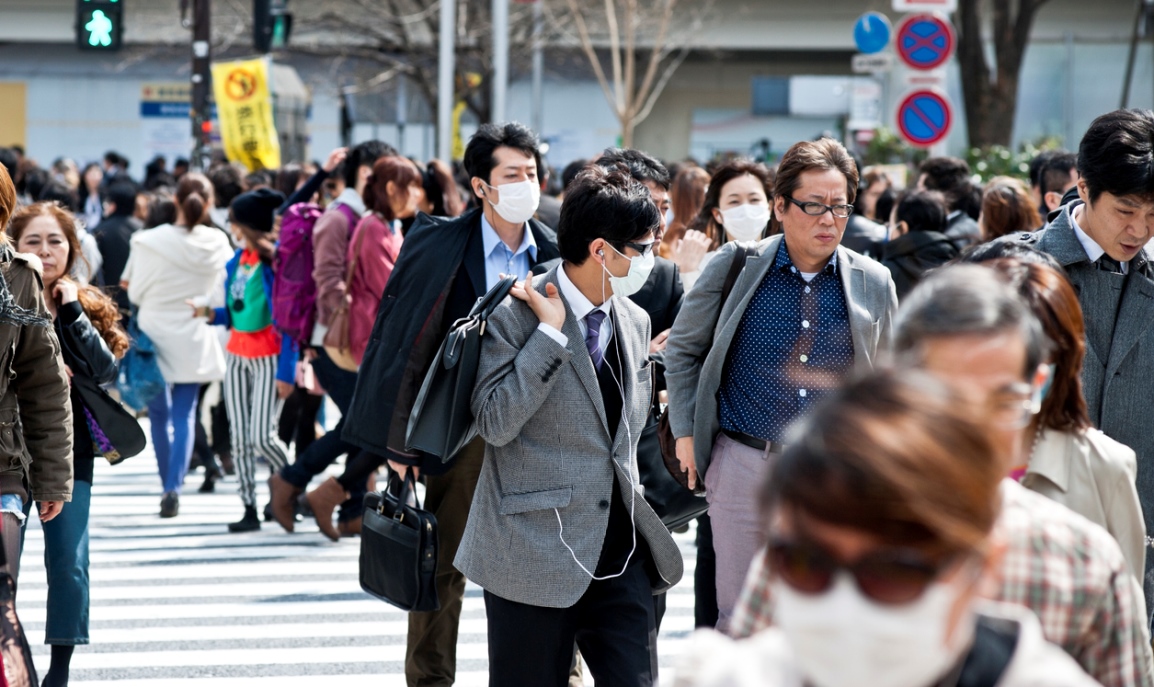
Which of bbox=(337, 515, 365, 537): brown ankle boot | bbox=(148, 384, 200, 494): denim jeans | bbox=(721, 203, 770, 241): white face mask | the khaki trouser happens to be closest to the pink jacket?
bbox=(337, 515, 365, 537): brown ankle boot

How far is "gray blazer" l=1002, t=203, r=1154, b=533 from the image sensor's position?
4.12m

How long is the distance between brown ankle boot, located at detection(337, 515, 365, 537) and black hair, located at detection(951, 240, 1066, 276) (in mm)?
6070

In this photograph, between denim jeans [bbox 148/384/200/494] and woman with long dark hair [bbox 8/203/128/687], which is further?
denim jeans [bbox 148/384/200/494]

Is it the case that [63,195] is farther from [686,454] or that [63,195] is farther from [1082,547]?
[1082,547]

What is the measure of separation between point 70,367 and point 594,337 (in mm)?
2564

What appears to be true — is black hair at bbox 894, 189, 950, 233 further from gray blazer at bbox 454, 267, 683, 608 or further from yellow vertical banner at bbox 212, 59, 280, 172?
yellow vertical banner at bbox 212, 59, 280, 172

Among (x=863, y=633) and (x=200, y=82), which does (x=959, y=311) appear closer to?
(x=863, y=633)

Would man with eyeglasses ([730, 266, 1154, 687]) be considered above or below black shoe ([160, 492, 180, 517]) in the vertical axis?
above

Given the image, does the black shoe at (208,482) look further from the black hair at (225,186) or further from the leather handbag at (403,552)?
the leather handbag at (403,552)

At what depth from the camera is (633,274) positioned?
4.28 metres

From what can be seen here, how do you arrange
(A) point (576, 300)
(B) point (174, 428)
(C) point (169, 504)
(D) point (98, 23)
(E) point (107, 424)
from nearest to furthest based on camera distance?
(A) point (576, 300) → (E) point (107, 424) → (B) point (174, 428) → (C) point (169, 504) → (D) point (98, 23)

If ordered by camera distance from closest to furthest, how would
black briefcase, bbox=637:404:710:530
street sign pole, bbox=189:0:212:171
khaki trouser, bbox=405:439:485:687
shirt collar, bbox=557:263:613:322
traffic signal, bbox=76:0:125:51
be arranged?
shirt collar, bbox=557:263:613:322, black briefcase, bbox=637:404:710:530, khaki trouser, bbox=405:439:485:687, traffic signal, bbox=76:0:125:51, street sign pole, bbox=189:0:212:171

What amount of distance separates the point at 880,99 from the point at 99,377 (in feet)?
47.3

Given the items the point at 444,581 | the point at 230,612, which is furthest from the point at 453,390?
the point at 230,612
